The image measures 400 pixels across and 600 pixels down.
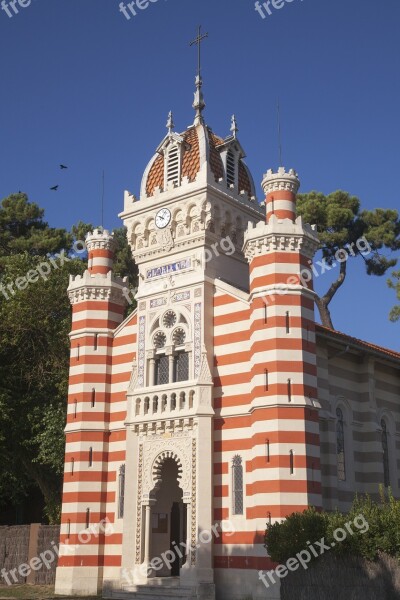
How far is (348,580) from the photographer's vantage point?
1870 cm

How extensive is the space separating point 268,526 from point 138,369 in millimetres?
8915

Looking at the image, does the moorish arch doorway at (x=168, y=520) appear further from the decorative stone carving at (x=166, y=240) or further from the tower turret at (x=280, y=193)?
the tower turret at (x=280, y=193)

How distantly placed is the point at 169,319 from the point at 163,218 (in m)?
4.01

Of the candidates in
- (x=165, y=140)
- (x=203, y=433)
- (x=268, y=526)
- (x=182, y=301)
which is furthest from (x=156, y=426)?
(x=165, y=140)

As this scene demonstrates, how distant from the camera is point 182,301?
2720cm

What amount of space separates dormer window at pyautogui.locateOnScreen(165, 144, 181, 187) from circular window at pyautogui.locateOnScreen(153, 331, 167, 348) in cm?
592

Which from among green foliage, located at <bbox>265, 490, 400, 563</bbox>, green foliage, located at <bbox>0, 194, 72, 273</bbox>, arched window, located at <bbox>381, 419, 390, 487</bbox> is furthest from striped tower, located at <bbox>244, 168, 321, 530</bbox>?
green foliage, located at <bbox>0, 194, 72, 273</bbox>

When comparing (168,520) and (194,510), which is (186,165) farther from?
(168,520)

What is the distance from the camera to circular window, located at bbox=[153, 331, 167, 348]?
2752 cm

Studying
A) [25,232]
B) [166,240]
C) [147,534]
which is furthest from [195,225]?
[25,232]

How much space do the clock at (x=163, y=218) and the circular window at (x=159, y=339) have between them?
415cm

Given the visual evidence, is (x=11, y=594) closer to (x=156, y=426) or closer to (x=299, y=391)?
(x=156, y=426)

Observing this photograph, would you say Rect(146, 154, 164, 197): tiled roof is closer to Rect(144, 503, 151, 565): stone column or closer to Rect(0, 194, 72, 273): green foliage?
Rect(144, 503, 151, 565): stone column

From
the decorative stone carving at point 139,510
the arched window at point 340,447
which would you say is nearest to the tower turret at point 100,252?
the decorative stone carving at point 139,510
